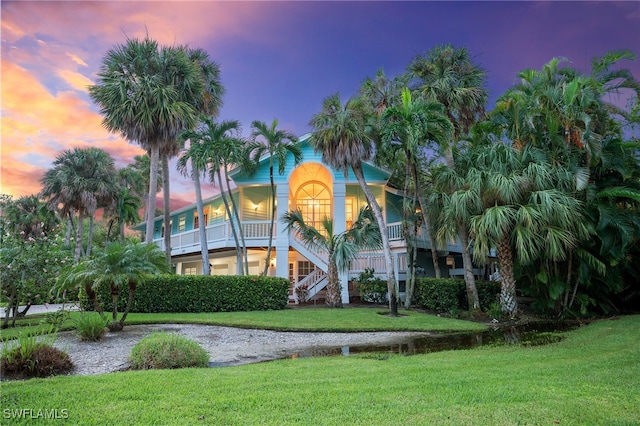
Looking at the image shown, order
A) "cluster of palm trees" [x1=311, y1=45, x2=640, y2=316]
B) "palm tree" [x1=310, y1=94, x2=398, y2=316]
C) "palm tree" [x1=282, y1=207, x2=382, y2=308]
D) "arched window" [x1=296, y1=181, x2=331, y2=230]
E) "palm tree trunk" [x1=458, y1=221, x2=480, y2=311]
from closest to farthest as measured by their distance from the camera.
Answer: "cluster of palm trees" [x1=311, y1=45, x2=640, y2=316], "palm tree" [x1=310, y1=94, x2=398, y2=316], "palm tree trunk" [x1=458, y1=221, x2=480, y2=311], "palm tree" [x1=282, y1=207, x2=382, y2=308], "arched window" [x1=296, y1=181, x2=331, y2=230]

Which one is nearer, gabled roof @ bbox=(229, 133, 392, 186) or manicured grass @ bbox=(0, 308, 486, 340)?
manicured grass @ bbox=(0, 308, 486, 340)

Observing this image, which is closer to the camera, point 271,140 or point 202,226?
point 271,140

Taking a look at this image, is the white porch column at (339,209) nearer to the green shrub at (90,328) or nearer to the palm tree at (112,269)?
Result: the palm tree at (112,269)

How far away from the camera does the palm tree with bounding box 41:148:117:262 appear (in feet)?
82.6

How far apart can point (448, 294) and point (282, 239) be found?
8.57m

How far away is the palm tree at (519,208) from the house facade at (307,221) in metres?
4.70

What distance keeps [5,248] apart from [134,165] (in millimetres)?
32181

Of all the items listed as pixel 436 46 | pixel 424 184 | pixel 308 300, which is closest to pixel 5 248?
pixel 308 300

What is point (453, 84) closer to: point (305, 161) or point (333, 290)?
point (305, 161)

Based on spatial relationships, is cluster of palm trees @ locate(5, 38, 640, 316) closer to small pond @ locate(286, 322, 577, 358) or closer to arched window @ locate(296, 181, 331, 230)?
small pond @ locate(286, 322, 577, 358)

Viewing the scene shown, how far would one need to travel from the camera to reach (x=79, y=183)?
25.4 metres

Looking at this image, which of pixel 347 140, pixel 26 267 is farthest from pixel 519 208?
pixel 26 267

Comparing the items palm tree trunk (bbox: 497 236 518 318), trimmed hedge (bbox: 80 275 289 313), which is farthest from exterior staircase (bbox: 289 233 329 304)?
palm tree trunk (bbox: 497 236 518 318)

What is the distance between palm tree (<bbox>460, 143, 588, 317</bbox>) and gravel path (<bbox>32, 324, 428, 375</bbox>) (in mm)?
5179
